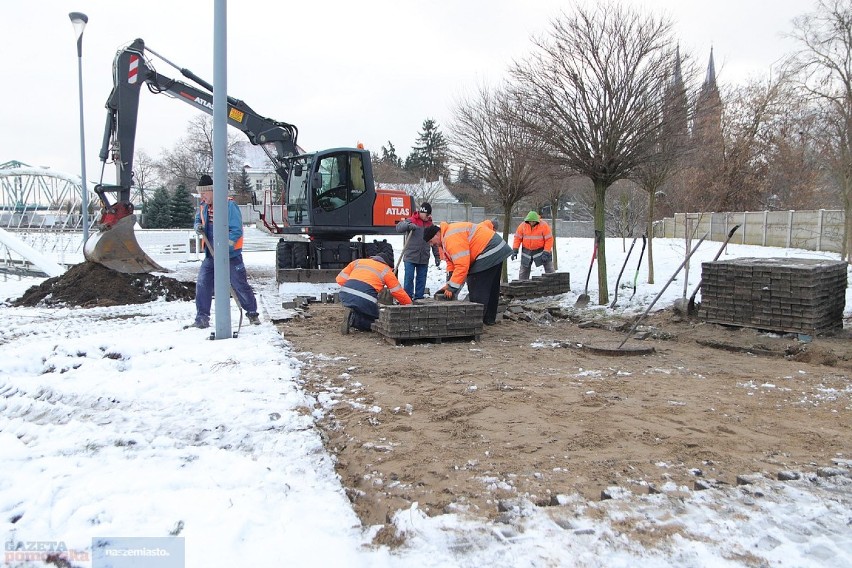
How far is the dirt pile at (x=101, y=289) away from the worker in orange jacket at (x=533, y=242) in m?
6.98

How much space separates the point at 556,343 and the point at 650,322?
2.67 m

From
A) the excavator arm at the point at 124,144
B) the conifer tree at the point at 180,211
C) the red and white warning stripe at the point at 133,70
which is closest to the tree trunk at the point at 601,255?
the excavator arm at the point at 124,144

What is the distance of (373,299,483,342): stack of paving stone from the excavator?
6.20 meters

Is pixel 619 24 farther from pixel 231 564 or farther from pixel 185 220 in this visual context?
pixel 185 220

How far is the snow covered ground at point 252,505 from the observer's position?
2.60 metres

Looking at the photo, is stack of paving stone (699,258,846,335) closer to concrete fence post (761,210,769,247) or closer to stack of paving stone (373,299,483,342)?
stack of paving stone (373,299,483,342)

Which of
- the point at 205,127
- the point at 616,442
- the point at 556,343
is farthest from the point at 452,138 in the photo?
the point at 205,127

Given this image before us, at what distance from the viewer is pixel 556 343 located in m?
8.09

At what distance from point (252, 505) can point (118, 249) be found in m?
10.8

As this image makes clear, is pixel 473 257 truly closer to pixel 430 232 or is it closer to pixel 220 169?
pixel 430 232

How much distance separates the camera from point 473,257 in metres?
8.63

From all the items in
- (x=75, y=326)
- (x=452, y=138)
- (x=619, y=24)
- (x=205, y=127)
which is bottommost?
(x=75, y=326)

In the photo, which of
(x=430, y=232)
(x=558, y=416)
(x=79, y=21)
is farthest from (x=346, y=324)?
(x=79, y=21)

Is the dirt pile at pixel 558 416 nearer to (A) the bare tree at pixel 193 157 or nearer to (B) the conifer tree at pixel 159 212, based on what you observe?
(B) the conifer tree at pixel 159 212
